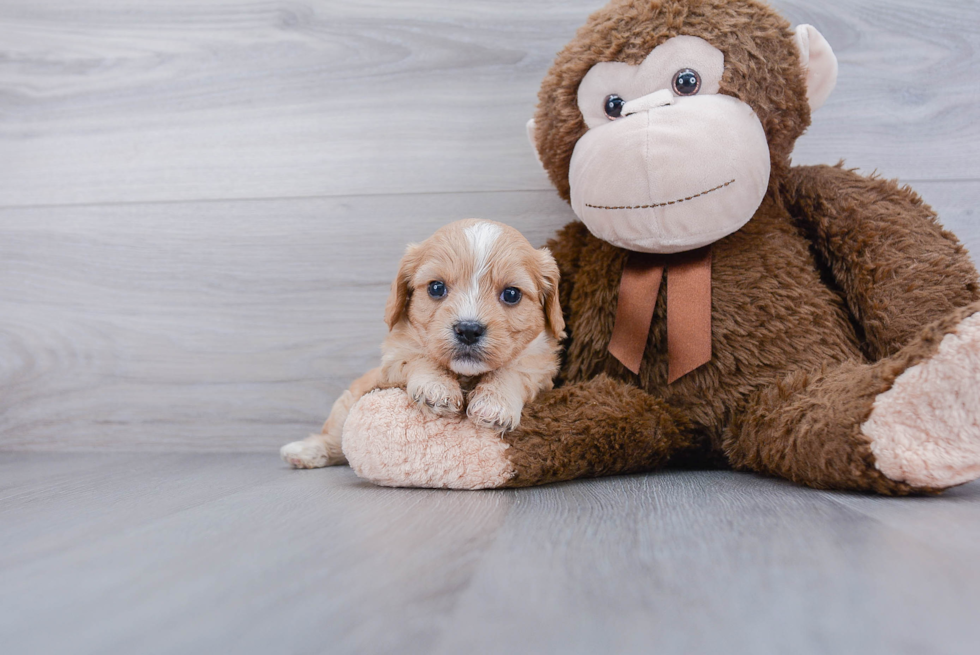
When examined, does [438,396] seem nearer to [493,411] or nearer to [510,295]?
[493,411]

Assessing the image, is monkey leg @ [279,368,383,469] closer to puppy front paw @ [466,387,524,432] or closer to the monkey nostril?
puppy front paw @ [466,387,524,432]

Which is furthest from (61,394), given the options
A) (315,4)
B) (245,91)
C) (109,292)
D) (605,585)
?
(605,585)

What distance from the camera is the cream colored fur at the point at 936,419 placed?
0.80 metres

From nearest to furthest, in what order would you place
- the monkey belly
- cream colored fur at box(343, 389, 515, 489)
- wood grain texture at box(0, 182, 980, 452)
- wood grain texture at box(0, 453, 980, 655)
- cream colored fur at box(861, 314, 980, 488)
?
wood grain texture at box(0, 453, 980, 655) < cream colored fur at box(861, 314, 980, 488) < cream colored fur at box(343, 389, 515, 489) < the monkey belly < wood grain texture at box(0, 182, 980, 452)

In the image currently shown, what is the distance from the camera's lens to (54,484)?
1.21 metres

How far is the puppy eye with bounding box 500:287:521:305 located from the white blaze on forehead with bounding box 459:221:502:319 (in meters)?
0.05

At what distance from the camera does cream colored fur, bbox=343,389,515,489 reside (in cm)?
99

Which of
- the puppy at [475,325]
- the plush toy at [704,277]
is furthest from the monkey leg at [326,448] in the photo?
the plush toy at [704,277]

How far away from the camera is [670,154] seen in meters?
1.01

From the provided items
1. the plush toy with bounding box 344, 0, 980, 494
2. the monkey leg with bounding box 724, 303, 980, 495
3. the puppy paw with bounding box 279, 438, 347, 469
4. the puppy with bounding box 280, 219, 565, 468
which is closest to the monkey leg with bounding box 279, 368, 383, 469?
the puppy paw with bounding box 279, 438, 347, 469

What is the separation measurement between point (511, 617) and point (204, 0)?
170 centimetres

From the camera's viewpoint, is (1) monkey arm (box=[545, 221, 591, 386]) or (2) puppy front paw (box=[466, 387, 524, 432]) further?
(1) monkey arm (box=[545, 221, 591, 386])

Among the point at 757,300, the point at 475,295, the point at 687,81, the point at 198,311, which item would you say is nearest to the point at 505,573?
the point at 475,295

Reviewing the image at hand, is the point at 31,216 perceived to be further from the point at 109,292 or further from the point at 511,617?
the point at 511,617
